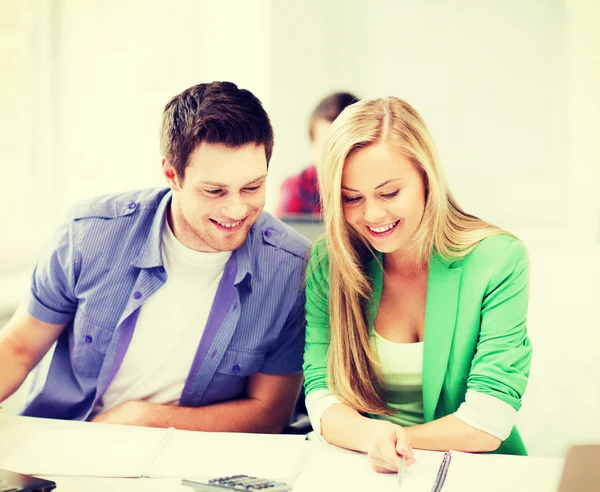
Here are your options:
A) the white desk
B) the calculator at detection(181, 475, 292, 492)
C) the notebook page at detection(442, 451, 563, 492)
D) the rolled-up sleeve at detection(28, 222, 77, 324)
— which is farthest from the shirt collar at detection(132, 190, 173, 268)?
the notebook page at detection(442, 451, 563, 492)

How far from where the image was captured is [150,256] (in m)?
1.51

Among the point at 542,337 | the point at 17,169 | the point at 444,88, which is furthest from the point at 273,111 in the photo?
the point at 542,337

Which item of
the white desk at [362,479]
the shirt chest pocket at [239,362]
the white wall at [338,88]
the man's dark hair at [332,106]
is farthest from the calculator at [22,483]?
the man's dark hair at [332,106]

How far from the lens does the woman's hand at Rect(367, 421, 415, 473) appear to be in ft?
3.43

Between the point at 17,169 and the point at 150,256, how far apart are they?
1.28m

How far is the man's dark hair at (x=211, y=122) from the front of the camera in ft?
4.57

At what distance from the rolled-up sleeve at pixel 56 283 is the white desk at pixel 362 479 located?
0.43 metres

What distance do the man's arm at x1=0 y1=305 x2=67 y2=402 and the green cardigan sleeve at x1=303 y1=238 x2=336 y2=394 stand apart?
0.58 metres

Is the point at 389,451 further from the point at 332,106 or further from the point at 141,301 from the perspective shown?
the point at 332,106

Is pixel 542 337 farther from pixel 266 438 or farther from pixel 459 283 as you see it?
pixel 266 438

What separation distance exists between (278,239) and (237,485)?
0.72 m

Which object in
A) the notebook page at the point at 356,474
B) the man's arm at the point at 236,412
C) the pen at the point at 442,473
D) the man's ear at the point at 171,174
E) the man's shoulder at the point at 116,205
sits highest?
the man's ear at the point at 171,174

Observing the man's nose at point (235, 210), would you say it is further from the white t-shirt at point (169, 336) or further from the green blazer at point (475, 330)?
the green blazer at point (475, 330)

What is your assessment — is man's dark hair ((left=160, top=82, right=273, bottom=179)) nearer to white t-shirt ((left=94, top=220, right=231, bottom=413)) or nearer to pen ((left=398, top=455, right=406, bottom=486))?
white t-shirt ((left=94, top=220, right=231, bottom=413))
